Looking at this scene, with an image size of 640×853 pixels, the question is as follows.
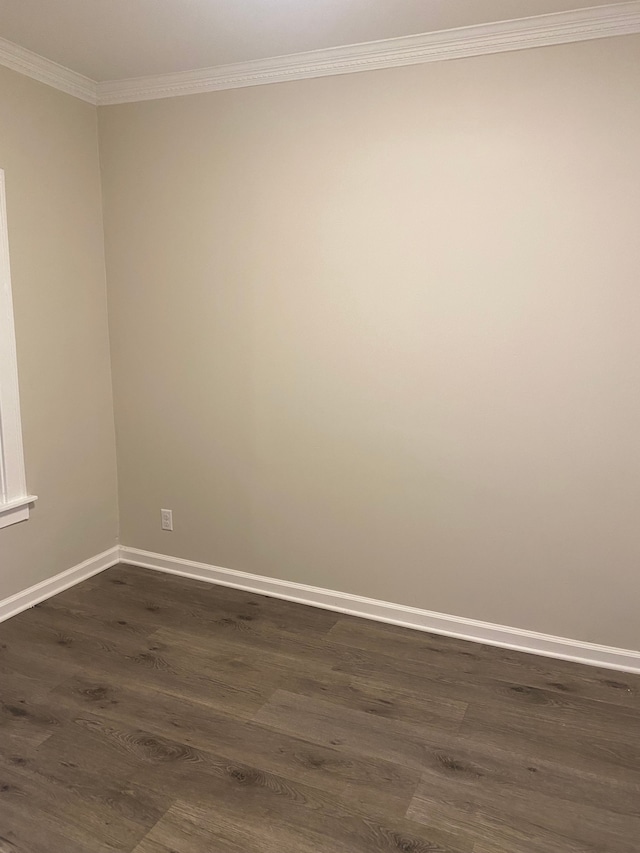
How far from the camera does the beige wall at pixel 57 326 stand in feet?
9.97

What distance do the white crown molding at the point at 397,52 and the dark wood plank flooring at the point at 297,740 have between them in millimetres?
2434

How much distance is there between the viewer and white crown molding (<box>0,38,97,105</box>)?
9.33ft

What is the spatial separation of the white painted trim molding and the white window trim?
634 mm

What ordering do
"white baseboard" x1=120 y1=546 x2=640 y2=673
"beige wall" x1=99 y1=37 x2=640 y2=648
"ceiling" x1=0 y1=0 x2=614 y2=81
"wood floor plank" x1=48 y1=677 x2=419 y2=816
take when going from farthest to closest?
"white baseboard" x1=120 y1=546 x2=640 y2=673 < "beige wall" x1=99 y1=37 x2=640 y2=648 < "ceiling" x1=0 y1=0 x2=614 y2=81 < "wood floor plank" x1=48 y1=677 x2=419 y2=816

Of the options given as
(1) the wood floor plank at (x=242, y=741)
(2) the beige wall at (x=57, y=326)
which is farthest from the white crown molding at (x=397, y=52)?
(1) the wood floor plank at (x=242, y=741)

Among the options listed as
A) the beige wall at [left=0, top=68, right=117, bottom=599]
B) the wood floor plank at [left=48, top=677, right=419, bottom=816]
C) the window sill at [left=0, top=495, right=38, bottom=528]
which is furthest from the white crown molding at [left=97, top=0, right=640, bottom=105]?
the wood floor plank at [left=48, top=677, right=419, bottom=816]

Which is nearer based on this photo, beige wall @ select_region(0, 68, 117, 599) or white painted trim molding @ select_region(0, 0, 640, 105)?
white painted trim molding @ select_region(0, 0, 640, 105)

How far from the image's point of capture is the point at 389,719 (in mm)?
2379

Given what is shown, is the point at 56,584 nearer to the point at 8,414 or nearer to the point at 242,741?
the point at 8,414

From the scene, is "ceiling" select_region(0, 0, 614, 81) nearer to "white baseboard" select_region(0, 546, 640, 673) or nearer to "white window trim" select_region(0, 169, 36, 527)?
"white window trim" select_region(0, 169, 36, 527)

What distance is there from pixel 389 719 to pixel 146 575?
68.0 inches

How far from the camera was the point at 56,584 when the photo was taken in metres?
3.37

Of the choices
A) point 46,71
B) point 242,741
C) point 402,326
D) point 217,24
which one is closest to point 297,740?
point 242,741

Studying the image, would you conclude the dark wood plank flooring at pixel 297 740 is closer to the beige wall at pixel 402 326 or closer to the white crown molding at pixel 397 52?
the beige wall at pixel 402 326
